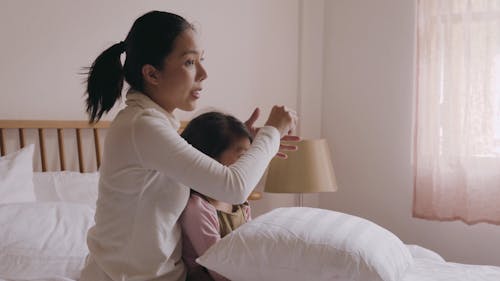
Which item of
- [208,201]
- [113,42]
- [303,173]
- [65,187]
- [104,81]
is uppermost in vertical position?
[113,42]

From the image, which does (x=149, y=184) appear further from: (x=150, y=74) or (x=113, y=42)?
(x=113, y=42)

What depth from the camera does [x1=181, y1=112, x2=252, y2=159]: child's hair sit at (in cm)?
125

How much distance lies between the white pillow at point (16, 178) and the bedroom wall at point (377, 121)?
1.91 meters

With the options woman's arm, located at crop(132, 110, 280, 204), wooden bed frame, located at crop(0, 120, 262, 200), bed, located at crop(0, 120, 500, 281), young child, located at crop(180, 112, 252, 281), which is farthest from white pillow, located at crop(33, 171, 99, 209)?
woman's arm, located at crop(132, 110, 280, 204)

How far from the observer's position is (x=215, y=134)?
1259mm

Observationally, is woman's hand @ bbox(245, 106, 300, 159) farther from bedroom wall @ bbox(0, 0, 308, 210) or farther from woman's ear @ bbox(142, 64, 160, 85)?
bedroom wall @ bbox(0, 0, 308, 210)

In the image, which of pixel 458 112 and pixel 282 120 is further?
pixel 458 112

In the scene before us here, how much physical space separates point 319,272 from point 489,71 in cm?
188

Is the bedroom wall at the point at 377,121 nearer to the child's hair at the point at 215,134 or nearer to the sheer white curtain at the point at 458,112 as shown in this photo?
the sheer white curtain at the point at 458,112

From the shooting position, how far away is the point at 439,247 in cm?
296

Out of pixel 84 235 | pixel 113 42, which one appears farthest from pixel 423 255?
pixel 113 42

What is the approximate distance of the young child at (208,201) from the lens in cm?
117

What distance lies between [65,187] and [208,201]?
0.85m

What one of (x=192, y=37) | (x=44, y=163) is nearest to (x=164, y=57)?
(x=192, y=37)
